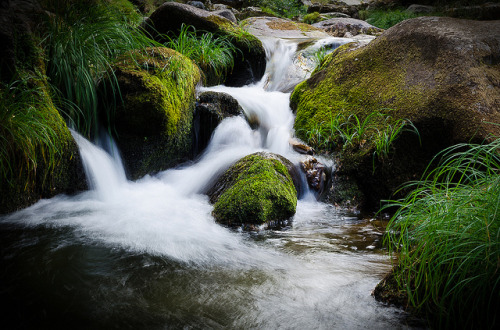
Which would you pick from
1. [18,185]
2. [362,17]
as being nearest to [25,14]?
[18,185]

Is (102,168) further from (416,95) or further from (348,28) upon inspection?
(348,28)

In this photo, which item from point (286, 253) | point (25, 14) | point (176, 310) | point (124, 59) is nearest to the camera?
point (176, 310)

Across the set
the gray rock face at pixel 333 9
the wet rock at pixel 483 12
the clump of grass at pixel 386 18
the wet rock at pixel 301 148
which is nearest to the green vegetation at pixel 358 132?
the wet rock at pixel 301 148

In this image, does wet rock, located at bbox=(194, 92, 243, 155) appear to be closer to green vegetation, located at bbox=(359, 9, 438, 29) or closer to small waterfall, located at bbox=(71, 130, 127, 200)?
small waterfall, located at bbox=(71, 130, 127, 200)

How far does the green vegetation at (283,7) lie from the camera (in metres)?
17.9

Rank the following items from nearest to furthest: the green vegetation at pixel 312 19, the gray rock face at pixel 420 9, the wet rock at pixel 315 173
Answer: the wet rock at pixel 315 173 → the green vegetation at pixel 312 19 → the gray rock face at pixel 420 9

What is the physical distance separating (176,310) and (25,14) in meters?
3.51

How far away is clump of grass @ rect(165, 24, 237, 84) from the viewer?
18.4ft

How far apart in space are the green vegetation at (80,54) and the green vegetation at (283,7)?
1502 centimetres

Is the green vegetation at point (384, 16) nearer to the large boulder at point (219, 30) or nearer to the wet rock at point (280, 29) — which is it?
the wet rock at point (280, 29)

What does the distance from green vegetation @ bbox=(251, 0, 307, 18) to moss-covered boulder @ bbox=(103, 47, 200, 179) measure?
580 inches

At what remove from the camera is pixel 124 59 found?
4.25m

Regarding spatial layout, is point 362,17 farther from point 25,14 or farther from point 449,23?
point 25,14

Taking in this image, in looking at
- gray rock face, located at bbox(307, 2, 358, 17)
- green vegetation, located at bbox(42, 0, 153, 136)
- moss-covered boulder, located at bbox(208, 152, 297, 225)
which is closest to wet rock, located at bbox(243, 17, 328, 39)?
green vegetation, located at bbox(42, 0, 153, 136)
